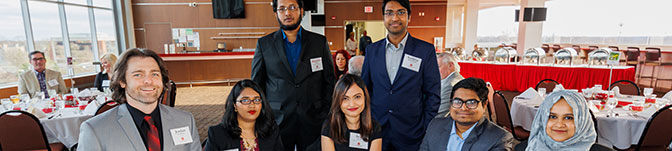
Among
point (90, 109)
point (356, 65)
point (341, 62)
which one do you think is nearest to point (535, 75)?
point (341, 62)

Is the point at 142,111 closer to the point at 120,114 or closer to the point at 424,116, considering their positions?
the point at 120,114

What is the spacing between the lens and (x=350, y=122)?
1835 millimetres

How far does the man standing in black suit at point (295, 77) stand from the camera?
6.26ft

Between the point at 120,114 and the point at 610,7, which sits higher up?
the point at 610,7

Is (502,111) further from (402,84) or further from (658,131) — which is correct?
(402,84)

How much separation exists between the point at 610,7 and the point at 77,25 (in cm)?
1668

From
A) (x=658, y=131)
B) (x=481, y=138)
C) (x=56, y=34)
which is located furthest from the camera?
(x=56, y=34)

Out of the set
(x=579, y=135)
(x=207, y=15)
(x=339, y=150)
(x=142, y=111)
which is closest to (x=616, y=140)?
(x=579, y=135)

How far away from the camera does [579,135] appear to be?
1342 mm

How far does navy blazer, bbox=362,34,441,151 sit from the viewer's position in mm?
1901

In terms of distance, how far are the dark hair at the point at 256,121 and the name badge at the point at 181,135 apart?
27 centimetres

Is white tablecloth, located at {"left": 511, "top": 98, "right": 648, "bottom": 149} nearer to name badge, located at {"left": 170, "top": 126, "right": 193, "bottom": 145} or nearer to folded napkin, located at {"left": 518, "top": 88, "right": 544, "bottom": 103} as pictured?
folded napkin, located at {"left": 518, "top": 88, "right": 544, "bottom": 103}

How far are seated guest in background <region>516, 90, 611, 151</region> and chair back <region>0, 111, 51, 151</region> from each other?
3459 millimetres

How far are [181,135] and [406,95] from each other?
1230 millimetres
